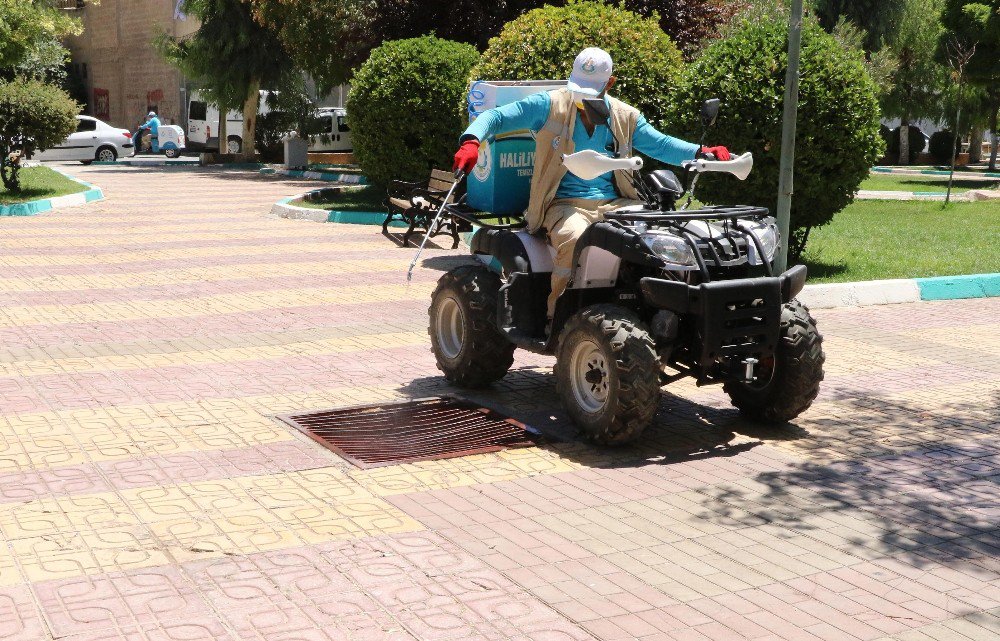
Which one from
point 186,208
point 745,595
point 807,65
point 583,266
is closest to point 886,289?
point 807,65

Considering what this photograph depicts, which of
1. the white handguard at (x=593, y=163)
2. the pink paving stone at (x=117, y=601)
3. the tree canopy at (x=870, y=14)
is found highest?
the tree canopy at (x=870, y=14)

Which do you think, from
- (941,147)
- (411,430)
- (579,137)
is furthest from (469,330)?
(941,147)

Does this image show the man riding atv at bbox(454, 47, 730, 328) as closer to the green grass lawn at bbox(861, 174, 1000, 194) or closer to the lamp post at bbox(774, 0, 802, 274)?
the lamp post at bbox(774, 0, 802, 274)

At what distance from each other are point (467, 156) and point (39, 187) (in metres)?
19.3

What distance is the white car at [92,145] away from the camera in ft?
124

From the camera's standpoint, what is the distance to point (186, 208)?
2112 cm

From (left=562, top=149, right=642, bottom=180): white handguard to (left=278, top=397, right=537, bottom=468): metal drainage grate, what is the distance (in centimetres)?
155

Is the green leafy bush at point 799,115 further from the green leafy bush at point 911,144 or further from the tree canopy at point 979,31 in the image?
the green leafy bush at point 911,144

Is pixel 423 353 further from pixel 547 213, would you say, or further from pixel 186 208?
pixel 186 208

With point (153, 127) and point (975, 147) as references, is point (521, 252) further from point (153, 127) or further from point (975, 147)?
point (975, 147)

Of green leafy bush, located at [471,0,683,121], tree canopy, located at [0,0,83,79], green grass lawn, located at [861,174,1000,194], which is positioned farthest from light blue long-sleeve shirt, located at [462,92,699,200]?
green grass lawn, located at [861,174,1000,194]

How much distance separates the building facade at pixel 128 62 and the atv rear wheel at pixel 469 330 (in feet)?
139

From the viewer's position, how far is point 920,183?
29.8 m

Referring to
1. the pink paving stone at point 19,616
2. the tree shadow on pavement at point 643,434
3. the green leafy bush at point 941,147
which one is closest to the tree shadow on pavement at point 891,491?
the tree shadow on pavement at point 643,434
